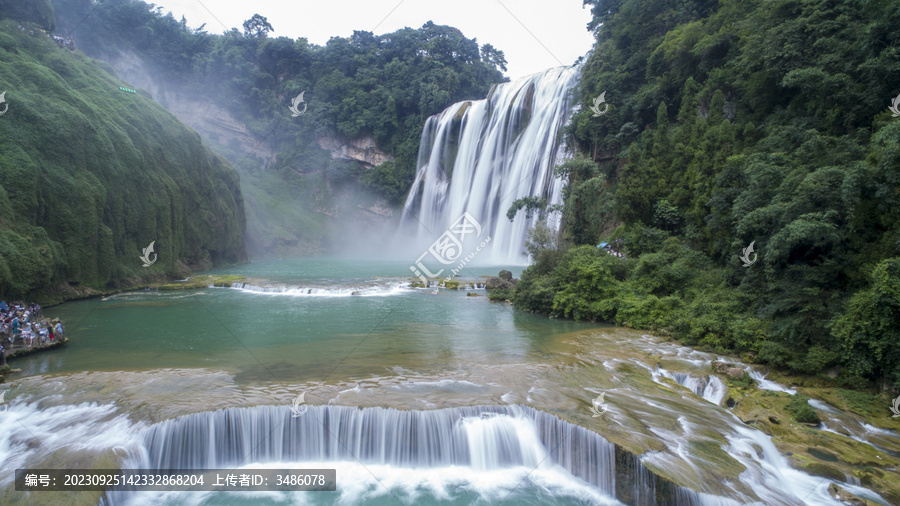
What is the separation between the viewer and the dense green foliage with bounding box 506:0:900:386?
9.84 m

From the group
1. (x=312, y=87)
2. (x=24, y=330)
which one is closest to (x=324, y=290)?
(x=24, y=330)

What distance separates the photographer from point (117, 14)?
5238 cm

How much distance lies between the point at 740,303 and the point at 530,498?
872cm

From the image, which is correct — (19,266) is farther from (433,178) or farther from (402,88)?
(402,88)

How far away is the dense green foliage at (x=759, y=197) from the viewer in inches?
387

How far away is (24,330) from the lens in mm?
12219

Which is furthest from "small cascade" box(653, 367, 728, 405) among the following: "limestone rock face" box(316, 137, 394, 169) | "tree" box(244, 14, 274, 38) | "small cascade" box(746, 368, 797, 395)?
"tree" box(244, 14, 274, 38)

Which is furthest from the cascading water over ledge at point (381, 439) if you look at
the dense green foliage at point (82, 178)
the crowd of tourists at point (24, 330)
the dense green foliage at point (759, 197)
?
the dense green foliage at point (82, 178)

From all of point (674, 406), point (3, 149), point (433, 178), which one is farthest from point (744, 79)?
point (433, 178)

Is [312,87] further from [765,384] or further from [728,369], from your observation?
[765,384]

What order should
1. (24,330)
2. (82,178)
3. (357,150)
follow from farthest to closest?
(357,150)
(82,178)
(24,330)

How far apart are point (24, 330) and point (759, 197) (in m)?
19.6

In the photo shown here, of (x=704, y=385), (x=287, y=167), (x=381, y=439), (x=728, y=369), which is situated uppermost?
(x=287, y=167)

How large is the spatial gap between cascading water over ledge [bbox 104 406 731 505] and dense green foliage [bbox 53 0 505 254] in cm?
4612
